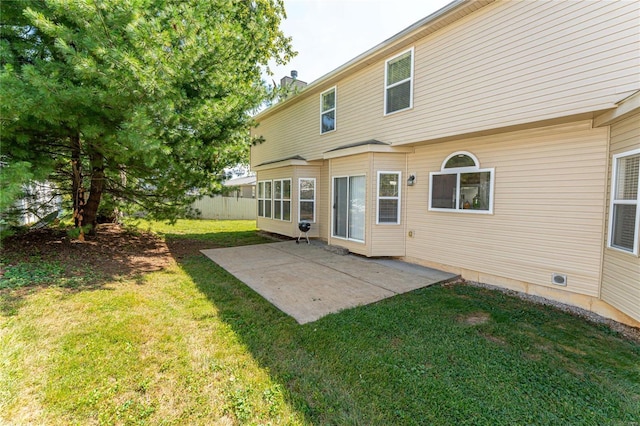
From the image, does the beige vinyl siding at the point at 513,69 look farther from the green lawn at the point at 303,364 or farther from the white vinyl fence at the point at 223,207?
the white vinyl fence at the point at 223,207

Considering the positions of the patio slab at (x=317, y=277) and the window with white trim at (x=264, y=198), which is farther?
the window with white trim at (x=264, y=198)

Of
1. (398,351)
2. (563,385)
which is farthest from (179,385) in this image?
(563,385)

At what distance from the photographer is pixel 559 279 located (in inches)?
191

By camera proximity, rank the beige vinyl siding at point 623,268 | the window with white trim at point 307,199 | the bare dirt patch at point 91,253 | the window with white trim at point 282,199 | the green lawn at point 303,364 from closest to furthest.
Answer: the green lawn at point 303,364 → the beige vinyl siding at point 623,268 → the bare dirt patch at point 91,253 → the window with white trim at point 307,199 → the window with white trim at point 282,199

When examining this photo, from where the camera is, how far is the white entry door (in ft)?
25.3

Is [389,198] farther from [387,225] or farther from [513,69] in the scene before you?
[513,69]

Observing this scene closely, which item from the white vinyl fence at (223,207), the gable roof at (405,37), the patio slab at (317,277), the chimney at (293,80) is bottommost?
the patio slab at (317,277)

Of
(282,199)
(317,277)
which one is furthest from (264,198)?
(317,277)

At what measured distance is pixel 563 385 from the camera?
107 inches

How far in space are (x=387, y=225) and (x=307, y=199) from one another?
3611mm

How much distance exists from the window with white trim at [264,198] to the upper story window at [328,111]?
3.54 metres

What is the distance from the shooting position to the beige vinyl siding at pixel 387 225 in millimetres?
7234

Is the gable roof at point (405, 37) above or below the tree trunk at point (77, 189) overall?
above

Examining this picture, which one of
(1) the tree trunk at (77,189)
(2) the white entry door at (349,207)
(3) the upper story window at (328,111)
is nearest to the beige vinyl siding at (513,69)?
(2) the white entry door at (349,207)
